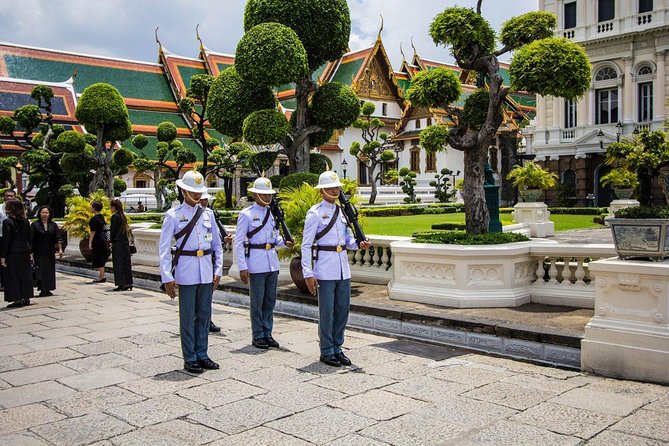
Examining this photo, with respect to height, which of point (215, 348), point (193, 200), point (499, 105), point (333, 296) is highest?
point (499, 105)

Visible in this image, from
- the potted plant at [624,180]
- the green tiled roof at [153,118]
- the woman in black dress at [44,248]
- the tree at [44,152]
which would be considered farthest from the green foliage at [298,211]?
the green tiled roof at [153,118]

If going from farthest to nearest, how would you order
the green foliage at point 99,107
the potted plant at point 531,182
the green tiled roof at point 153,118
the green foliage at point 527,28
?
the green tiled roof at point 153,118
the green foliage at point 99,107
the potted plant at point 531,182
the green foliage at point 527,28

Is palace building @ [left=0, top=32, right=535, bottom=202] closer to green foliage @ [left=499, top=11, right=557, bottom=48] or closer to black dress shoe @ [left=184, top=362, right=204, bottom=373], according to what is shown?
green foliage @ [left=499, top=11, right=557, bottom=48]

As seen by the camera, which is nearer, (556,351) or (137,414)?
(137,414)

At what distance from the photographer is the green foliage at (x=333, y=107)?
15.1 meters

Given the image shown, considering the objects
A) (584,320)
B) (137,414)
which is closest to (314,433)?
(137,414)

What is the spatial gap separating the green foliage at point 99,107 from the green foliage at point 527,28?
51.9 ft

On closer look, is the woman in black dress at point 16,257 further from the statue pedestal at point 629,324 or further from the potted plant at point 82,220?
the statue pedestal at point 629,324

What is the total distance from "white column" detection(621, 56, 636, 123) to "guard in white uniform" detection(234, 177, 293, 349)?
30.1 m

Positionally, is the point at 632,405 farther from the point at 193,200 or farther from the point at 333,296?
the point at 193,200

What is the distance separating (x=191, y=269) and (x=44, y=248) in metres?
6.29

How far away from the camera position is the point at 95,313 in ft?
31.3

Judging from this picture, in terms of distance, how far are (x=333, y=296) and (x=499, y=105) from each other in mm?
5025

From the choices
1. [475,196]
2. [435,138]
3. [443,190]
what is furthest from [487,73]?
[443,190]
